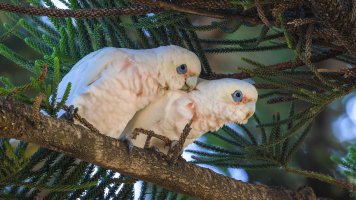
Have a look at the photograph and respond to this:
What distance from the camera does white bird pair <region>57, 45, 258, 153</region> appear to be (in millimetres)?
2209

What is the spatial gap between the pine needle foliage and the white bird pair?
0.36 feet

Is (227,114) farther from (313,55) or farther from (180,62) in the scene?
(313,55)

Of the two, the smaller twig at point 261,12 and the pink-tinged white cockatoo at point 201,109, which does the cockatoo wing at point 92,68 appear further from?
the smaller twig at point 261,12

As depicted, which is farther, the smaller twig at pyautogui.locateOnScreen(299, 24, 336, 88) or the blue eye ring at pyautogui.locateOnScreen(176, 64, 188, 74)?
the blue eye ring at pyautogui.locateOnScreen(176, 64, 188, 74)

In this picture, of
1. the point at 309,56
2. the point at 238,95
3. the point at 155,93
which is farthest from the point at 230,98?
the point at 309,56

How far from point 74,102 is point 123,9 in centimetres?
46

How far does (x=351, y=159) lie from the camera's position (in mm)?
2408

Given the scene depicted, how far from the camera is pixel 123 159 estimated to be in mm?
1947

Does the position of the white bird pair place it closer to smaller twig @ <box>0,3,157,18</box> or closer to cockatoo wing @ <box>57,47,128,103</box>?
cockatoo wing @ <box>57,47,128,103</box>

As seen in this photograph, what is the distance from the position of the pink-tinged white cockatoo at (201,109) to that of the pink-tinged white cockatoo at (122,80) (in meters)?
0.04

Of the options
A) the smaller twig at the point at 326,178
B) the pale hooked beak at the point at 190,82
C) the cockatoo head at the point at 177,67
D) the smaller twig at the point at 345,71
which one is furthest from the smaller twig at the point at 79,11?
the smaller twig at the point at 326,178

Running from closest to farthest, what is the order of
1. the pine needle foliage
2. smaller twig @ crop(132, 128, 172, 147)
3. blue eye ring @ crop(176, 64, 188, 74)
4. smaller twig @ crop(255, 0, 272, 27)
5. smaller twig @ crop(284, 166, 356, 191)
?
smaller twig @ crop(255, 0, 272, 27) < the pine needle foliage < smaller twig @ crop(132, 128, 172, 147) < smaller twig @ crop(284, 166, 356, 191) < blue eye ring @ crop(176, 64, 188, 74)

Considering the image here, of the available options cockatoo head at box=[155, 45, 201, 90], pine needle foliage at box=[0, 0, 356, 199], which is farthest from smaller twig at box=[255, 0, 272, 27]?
cockatoo head at box=[155, 45, 201, 90]

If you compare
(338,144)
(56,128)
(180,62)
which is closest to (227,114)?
(180,62)
